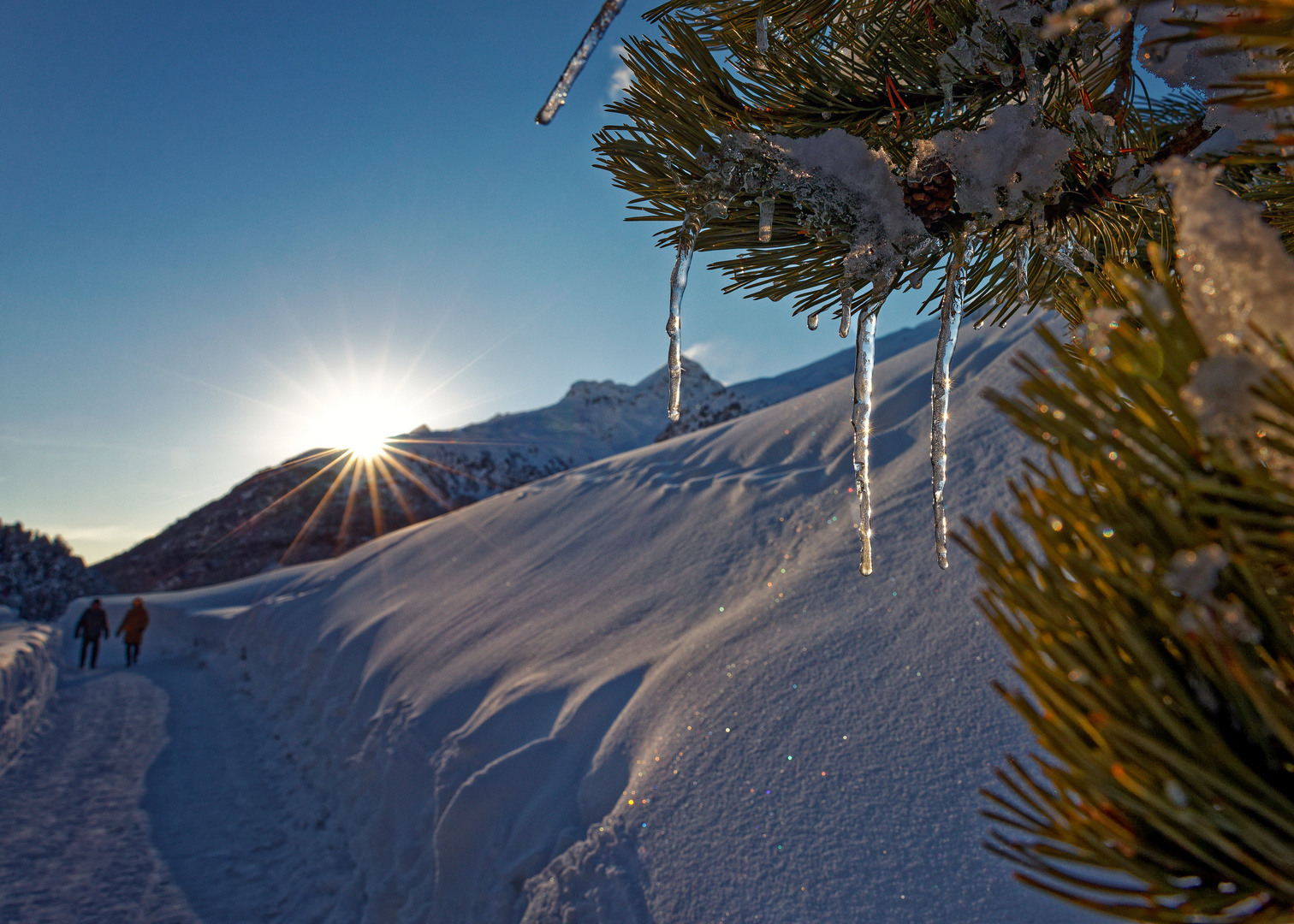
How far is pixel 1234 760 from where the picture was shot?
0.48m

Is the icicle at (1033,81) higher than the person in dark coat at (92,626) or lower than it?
lower

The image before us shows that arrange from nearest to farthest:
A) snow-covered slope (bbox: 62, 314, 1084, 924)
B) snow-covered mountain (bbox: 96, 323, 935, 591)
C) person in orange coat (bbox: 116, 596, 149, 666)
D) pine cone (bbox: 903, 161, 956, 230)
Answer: pine cone (bbox: 903, 161, 956, 230), snow-covered slope (bbox: 62, 314, 1084, 924), person in orange coat (bbox: 116, 596, 149, 666), snow-covered mountain (bbox: 96, 323, 935, 591)

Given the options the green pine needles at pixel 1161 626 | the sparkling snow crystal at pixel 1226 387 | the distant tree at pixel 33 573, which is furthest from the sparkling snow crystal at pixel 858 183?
the distant tree at pixel 33 573

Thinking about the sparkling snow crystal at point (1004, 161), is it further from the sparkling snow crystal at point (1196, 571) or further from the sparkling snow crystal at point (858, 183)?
the sparkling snow crystal at point (1196, 571)

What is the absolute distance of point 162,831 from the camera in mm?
Answer: 4898

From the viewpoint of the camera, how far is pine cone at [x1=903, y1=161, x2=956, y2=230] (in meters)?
1.21

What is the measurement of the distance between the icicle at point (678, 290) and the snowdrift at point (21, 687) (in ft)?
28.0

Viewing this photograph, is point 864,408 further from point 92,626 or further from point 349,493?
point 349,493

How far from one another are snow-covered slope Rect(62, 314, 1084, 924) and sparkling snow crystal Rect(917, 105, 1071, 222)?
1950mm

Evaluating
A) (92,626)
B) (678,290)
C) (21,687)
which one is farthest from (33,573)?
(678,290)

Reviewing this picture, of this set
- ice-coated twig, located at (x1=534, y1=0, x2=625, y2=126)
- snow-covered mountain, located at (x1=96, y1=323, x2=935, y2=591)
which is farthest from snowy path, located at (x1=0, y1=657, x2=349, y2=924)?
snow-covered mountain, located at (x1=96, y1=323, x2=935, y2=591)

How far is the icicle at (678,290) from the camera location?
1.38m

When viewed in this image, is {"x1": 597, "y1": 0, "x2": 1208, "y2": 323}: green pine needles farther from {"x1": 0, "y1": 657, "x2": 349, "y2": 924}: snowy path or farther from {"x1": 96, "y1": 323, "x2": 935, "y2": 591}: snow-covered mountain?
{"x1": 96, "y1": 323, "x2": 935, "y2": 591}: snow-covered mountain

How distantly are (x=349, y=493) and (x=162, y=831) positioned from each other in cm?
4422
